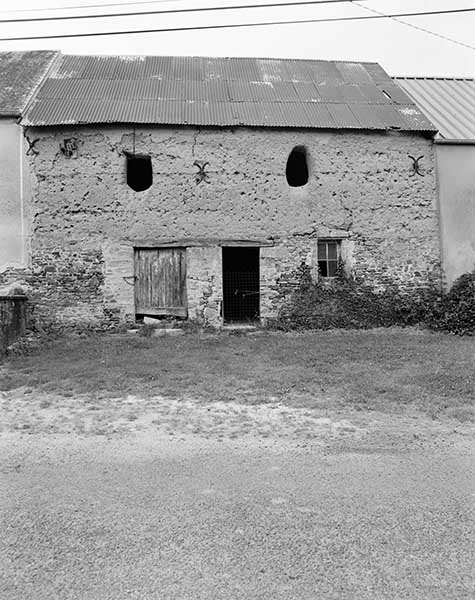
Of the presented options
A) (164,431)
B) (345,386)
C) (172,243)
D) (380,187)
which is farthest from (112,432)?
(380,187)

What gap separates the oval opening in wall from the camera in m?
12.1

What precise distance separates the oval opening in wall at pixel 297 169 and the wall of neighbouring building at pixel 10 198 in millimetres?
6499

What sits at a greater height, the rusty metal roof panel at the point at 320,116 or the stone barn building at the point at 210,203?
the rusty metal roof panel at the point at 320,116

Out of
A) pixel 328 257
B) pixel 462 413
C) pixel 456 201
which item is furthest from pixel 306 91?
pixel 462 413

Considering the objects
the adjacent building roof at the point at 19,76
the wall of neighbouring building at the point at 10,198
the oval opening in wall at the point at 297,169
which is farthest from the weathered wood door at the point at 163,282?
the adjacent building roof at the point at 19,76

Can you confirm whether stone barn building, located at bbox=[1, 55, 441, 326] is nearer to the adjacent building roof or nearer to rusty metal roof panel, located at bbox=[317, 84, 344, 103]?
the adjacent building roof

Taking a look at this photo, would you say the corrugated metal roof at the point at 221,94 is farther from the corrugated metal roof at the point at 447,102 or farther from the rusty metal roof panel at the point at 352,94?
the corrugated metal roof at the point at 447,102

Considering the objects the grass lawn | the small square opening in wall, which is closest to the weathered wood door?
the grass lawn

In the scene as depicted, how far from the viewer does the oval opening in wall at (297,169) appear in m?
12.1

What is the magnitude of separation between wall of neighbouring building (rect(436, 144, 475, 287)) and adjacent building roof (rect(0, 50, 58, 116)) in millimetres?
10329

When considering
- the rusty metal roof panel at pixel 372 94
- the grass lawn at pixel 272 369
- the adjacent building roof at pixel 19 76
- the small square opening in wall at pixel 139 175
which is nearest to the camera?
the grass lawn at pixel 272 369

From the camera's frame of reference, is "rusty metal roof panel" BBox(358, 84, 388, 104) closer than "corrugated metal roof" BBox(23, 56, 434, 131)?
No

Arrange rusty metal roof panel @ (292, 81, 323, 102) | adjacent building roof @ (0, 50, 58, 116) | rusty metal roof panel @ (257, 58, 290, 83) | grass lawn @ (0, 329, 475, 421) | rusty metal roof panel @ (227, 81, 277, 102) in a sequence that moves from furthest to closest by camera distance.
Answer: rusty metal roof panel @ (257, 58, 290, 83) < rusty metal roof panel @ (292, 81, 323, 102) < rusty metal roof panel @ (227, 81, 277, 102) < adjacent building roof @ (0, 50, 58, 116) < grass lawn @ (0, 329, 475, 421)

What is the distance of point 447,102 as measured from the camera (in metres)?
14.1
